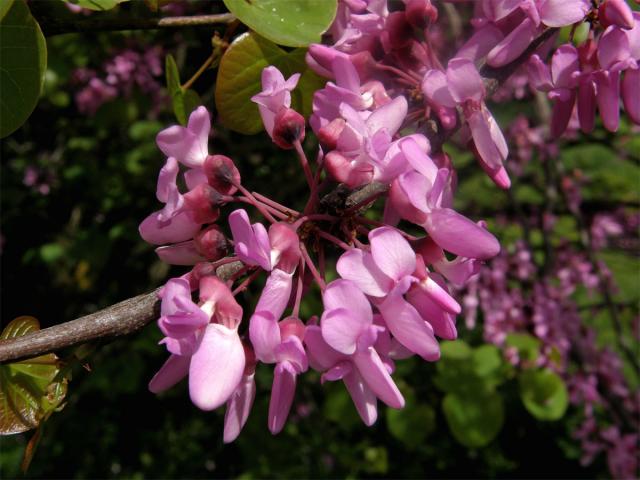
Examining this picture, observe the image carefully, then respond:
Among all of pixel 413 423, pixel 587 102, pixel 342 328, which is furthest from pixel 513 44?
pixel 413 423

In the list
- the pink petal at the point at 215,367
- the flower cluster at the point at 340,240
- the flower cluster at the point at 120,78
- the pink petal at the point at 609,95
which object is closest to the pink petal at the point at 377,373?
the flower cluster at the point at 340,240

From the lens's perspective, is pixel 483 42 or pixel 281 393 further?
pixel 483 42

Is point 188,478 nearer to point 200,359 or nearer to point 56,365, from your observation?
point 56,365

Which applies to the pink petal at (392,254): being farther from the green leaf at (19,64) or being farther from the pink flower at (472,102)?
the green leaf at (19,64)

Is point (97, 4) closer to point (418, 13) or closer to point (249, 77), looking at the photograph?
point (249, 77)

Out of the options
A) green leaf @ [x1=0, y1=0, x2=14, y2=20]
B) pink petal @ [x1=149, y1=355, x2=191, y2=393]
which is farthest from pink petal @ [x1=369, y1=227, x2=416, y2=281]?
green leaf @ [x1=0, y1=0, x2=14, y2=20]

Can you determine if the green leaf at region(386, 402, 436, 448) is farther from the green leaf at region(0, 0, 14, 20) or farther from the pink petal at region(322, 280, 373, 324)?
the green leaf at region(0, 0, 14, 20)

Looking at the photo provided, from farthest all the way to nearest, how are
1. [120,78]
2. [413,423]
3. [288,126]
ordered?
1. [120,78]
2. [413,423]
3. [288,126]
